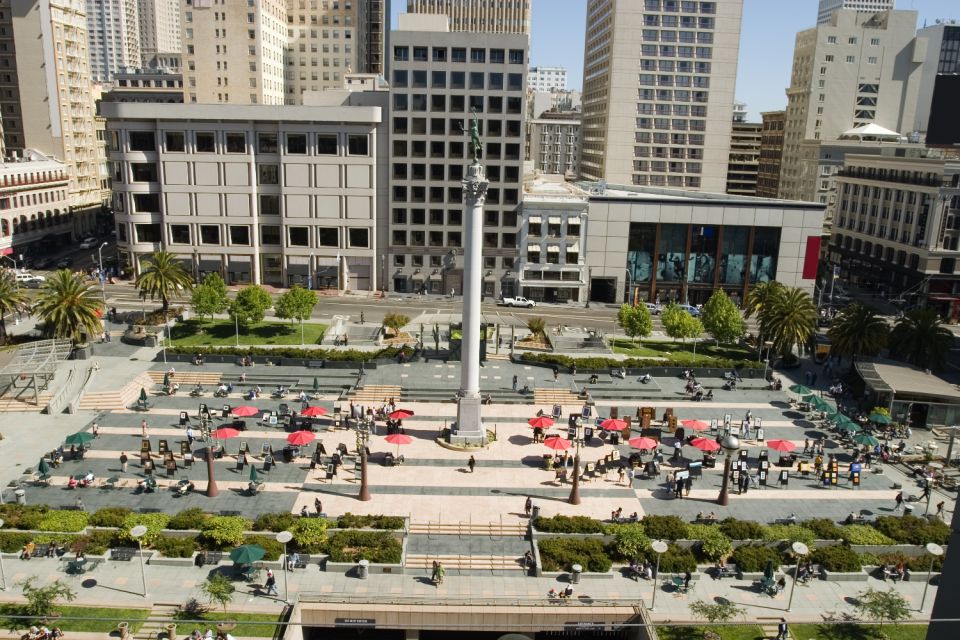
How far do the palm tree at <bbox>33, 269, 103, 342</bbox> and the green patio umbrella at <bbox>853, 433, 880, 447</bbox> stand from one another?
66.3 meters

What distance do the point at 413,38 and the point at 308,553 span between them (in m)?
77.7

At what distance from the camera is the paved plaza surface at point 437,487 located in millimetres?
39094

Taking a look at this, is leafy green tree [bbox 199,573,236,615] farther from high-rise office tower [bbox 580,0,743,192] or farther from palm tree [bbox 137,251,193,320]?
high-rise office tower [bbox 580,0,743,192]

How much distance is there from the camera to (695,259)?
104438mm

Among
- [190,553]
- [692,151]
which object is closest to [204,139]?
[190,553]

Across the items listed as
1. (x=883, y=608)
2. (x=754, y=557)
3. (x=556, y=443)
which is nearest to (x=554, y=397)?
(x=556, y=443)

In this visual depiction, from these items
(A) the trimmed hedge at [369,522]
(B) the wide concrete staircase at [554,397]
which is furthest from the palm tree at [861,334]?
(A) the trimmed hedge at [369,522]

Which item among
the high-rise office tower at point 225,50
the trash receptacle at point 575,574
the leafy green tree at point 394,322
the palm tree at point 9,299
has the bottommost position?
the trash receptacle at point 575,574

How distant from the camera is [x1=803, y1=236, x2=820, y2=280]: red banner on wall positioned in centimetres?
10294

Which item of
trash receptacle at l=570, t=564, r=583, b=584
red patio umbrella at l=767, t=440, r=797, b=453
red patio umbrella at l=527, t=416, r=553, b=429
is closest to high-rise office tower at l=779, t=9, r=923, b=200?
red patio umbrella at l=767, t=440, r=797, b=453

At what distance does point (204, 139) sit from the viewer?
101938 millimetres

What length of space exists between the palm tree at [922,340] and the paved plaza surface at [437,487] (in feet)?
42.0

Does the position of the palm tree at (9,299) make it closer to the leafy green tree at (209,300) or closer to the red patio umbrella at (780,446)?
the leafy green tree at (209,300)

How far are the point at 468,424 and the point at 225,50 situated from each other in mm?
99383
